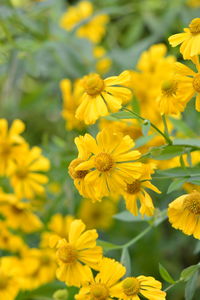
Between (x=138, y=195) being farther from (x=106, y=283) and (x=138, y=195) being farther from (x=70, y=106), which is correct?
(x=70, y=106)

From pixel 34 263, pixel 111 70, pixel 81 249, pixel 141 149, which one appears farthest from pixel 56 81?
pixel 81 249

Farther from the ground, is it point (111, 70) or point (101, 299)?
point (111, 70)

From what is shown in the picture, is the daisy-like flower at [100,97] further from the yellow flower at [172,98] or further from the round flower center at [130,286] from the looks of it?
the round flower center at [130,286]

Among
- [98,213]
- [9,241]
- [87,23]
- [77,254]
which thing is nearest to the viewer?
[77,254]

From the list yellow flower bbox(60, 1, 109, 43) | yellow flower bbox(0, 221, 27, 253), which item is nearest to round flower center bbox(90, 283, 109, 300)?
yellow flower bbox(0, 221, 27, 253)

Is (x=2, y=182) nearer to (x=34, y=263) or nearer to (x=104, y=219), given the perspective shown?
(x=34, y=263)

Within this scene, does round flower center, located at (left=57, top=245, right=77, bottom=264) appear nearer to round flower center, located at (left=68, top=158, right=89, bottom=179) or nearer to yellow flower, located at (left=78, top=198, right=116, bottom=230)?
round flower center, located at (left=68, top=158, right=89, bottom=179)

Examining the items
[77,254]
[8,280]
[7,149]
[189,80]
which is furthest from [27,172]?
[189,80]
